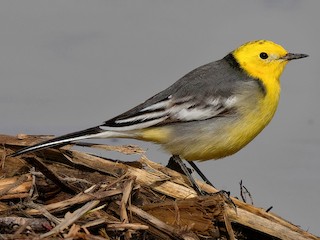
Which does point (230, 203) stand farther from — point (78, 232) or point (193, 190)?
point (78, 232)

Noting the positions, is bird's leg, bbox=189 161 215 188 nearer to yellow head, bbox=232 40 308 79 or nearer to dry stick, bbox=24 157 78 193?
yellow head, bbox=232 40 308 79

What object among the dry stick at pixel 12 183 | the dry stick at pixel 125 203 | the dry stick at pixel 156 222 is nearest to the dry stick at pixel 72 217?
the dry stick at pixel 125 203

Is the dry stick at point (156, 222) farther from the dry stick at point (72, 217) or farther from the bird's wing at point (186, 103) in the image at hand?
the bird's wing at point (186, 103)

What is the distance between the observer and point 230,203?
6.34 meters

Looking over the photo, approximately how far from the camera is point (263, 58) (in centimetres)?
796

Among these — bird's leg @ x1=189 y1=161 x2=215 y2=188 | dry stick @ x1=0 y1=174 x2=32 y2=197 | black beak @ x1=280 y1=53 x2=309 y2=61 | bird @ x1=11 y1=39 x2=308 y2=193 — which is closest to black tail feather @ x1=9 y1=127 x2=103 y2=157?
bird @ x1=11 y1=39 x2=308 y2=193

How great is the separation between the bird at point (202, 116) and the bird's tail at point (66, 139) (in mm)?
11

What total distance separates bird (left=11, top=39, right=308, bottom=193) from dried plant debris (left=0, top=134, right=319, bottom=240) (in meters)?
0.31

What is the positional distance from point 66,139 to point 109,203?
881 mm

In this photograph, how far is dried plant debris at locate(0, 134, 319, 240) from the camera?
217 inches

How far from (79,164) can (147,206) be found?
760 millimetres

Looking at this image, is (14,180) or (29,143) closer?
(14,180)

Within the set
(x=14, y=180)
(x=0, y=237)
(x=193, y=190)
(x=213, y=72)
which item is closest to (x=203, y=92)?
(x=213, y=72)

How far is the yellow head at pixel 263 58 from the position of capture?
7930 millimetres
